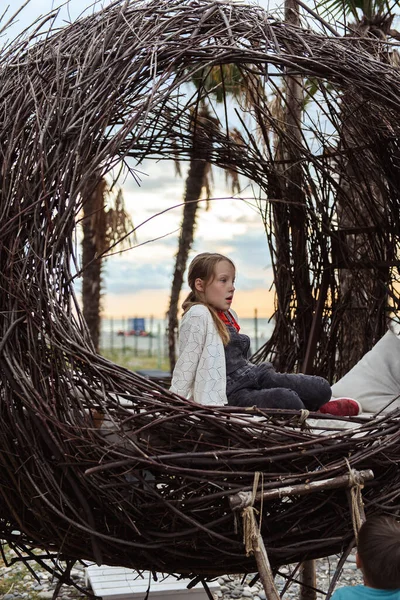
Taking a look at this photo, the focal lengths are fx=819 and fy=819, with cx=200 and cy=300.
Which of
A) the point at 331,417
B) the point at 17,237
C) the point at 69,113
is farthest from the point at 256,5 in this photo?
the point at 331,417

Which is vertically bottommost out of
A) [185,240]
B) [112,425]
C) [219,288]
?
[112,425]

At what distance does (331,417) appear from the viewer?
9.30 ft

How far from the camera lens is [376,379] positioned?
13.5 ft

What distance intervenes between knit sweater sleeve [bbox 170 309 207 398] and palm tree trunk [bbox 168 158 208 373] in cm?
720


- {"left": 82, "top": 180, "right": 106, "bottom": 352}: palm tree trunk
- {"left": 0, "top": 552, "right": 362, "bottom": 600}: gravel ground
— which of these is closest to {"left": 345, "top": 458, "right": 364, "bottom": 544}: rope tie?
{"left": 0, "top": 552, "right": 362, "bottom": 600}: gravel ground

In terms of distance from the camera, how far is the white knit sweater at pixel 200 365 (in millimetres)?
3195

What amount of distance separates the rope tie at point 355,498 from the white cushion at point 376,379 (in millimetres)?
1237

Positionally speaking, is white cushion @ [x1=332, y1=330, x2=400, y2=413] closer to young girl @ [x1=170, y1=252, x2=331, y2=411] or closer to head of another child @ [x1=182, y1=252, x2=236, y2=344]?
young girl @ [x1=170, y1=252, x2=331, y2=411]

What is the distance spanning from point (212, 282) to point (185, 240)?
719 cm

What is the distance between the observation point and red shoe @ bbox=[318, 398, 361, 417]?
12.3 ft

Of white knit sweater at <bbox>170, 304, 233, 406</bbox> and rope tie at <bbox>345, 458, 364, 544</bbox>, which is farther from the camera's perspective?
white knit sweater at <bbox>170, 304, 233, 406</bbox>

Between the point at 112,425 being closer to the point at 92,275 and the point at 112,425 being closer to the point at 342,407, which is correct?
the point at 342,407

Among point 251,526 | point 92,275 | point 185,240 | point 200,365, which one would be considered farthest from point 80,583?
point 185,240

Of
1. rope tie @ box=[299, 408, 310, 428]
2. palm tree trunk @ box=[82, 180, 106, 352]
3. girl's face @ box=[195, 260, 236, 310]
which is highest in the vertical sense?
palm tree trunk @ box=[82, 180, 106, 352]
